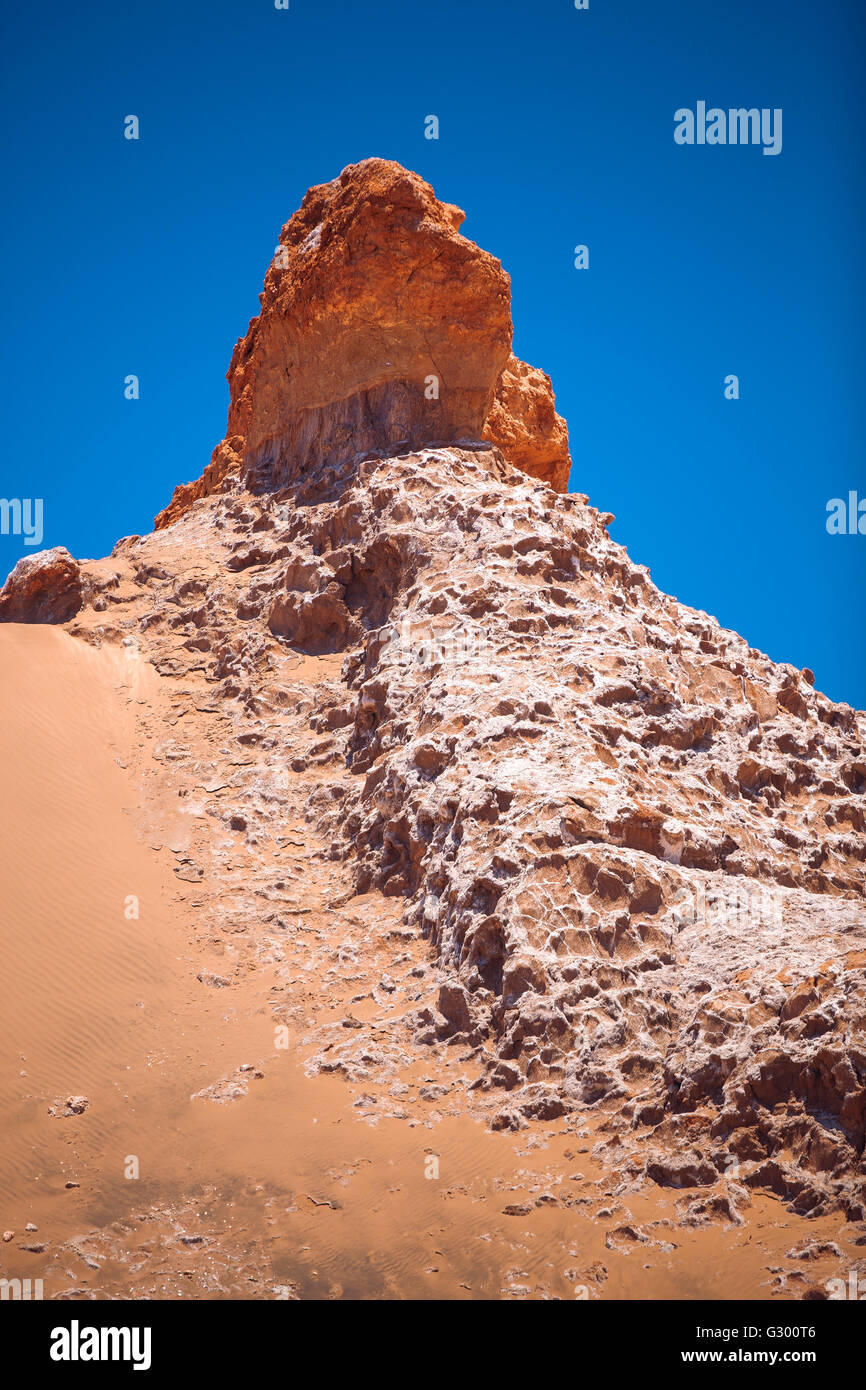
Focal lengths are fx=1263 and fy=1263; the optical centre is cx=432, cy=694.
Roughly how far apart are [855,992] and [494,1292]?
11.3 feet

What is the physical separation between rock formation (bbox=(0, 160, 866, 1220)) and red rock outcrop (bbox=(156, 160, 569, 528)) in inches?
1.9

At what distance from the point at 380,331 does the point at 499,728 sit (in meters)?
7.97

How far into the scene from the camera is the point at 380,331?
19000 millimetres

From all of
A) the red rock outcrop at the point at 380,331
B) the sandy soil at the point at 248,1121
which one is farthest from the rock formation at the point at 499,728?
the sandy soil at the point at 248,1121

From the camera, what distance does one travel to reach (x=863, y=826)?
49.4 feet

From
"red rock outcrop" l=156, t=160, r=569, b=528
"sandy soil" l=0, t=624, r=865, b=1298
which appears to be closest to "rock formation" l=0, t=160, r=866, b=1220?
"red rock outcrop" l=156, t=160, r=569, b=528

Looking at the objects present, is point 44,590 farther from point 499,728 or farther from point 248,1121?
point 248,1121

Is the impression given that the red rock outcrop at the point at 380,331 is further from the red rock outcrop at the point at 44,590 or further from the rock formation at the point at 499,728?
the red rock outcrop at the point at 44,590

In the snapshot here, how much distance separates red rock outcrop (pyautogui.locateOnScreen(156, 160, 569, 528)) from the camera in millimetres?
18797

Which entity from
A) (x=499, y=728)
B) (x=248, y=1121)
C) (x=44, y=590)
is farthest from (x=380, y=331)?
(x=248, y=1121)

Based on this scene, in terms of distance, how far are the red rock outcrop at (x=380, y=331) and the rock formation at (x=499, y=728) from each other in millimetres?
49

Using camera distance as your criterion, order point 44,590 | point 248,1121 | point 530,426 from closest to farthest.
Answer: point 248,1121 → point 44,590 → point 530,426

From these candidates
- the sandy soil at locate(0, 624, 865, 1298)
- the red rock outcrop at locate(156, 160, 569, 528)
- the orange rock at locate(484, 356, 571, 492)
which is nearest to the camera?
the sandy soil at locate(0, 624, 865, 1298)

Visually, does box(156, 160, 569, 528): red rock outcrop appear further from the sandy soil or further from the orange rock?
the sandy soil
